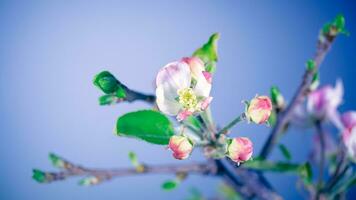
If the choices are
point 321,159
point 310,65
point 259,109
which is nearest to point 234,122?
point 259,109

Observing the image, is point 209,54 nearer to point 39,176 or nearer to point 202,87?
point 202,87

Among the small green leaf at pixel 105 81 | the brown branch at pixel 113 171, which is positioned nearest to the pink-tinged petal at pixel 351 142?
the brown branch at pixel 113 171

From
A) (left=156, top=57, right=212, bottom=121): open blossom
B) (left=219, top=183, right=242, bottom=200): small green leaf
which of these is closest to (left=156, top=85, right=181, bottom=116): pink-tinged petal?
(left=156, top=57, right=212, bottom=121): open blossom

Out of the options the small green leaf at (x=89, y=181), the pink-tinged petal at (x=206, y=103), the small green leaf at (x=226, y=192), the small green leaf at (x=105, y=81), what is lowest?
the pink-tinged petal at (x=206, y=103)

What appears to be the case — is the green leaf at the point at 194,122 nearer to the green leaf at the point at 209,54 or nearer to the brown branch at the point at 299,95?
the green leaf at the point at 209,54

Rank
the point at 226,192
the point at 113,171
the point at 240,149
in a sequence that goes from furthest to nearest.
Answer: the point at 226,192
the point at 113,171
the point at 240,149

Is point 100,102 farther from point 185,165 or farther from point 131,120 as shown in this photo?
point 185,165
